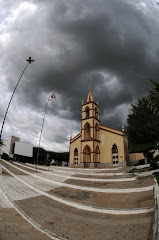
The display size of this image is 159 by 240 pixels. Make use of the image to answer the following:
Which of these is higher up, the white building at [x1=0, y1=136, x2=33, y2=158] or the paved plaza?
the white building at [x1=0, y1=136, x2=33, y2=158]

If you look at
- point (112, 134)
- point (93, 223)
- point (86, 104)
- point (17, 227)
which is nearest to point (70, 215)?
point (93, 223)

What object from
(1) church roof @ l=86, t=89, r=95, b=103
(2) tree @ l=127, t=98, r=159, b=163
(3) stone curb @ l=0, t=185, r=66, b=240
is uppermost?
(1) church roof @ l=86, t=89, r=95, b=103

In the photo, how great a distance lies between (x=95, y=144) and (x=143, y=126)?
12.9 metres

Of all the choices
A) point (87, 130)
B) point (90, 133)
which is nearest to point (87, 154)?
point (90, 133)

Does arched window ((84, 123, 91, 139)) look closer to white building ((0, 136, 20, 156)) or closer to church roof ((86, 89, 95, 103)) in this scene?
church roof ((86, 89, 95, 103))

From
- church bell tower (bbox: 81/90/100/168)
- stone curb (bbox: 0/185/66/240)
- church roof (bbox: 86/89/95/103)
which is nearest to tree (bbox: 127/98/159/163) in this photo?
church bell tower (bbox: 81/90/100/168)

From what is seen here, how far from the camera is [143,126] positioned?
17.4 metres

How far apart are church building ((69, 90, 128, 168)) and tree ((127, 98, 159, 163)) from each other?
6.74 meters

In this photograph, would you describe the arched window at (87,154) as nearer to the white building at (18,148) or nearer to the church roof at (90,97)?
the church roof at (90,97)

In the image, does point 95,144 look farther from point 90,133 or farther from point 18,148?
point 18,148

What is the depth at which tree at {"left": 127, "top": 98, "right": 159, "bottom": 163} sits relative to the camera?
16.6 metres

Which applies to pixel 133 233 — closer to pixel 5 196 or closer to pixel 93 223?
pixel 93 223

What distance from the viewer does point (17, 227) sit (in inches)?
175

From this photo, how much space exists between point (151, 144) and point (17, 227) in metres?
20.3
